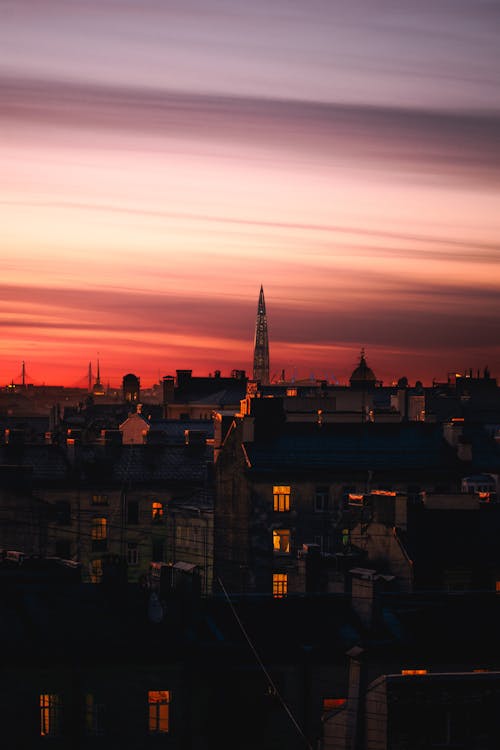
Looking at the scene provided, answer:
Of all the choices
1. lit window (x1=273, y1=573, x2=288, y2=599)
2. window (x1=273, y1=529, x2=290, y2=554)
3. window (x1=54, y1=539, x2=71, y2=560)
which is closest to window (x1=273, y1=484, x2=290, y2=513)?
window (x1=273, y1=529, x2=290, y2=554)

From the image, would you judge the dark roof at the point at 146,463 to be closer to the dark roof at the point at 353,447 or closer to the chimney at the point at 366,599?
the dark roof at the point at 353,447

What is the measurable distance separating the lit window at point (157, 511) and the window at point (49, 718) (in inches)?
2051

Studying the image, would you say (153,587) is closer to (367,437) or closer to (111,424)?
(367,437)

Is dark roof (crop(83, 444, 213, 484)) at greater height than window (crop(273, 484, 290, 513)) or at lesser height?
greater

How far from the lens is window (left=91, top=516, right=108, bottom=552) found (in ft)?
346

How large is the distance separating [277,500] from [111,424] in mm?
88853

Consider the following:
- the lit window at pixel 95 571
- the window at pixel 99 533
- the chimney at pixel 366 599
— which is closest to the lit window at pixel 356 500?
the chimney at pixel 366 599

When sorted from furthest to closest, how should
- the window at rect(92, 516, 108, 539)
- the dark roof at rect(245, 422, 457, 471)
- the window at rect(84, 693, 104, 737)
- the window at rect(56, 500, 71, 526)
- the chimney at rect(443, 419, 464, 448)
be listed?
1. the window at rect(92, 516, 108, 539)
2. the window at rect(56, 500, 71, 526)
3. the chimney at rect(443, 419, 464, 448)
4. the dark roof at rect(245, 422, 457, 471)
5. the window at rect(84, 693, 104, 737)

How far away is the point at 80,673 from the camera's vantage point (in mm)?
56625

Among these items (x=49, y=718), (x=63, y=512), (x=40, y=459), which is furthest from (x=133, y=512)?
(x=49, y=718)

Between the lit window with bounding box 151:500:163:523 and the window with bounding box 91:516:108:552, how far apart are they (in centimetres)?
309

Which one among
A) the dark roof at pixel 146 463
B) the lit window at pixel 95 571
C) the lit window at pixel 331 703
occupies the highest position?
the dark roof at pixel 146 463

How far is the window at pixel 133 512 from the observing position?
353 feet

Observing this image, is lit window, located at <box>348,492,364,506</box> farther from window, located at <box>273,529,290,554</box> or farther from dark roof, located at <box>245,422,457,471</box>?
dark roof, located at <box>245,422,457,471</box>
